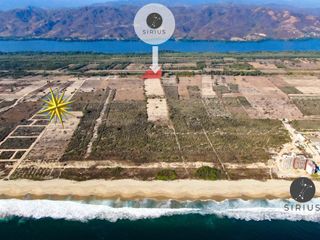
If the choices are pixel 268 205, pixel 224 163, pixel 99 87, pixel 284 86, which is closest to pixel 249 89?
pixel 284 86

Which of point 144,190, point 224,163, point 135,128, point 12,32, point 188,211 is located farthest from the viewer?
point 12,32

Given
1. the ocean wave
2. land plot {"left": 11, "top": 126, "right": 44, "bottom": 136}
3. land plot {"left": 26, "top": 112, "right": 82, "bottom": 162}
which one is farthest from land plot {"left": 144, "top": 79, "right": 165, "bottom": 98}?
the ocean wave

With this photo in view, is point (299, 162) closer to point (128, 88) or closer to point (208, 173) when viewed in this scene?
point (208, 173)

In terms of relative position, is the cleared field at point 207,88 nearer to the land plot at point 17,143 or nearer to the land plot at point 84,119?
the land plot at point 84,119

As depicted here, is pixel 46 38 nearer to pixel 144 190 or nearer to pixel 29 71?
pixel 29 71

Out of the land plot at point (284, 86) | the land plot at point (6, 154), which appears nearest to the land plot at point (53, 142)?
the land plot at point (6, 154)

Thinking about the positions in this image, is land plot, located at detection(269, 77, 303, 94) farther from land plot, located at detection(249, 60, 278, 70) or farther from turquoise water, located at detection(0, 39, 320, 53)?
turquoise water, located at detection(0, 39, 320, 53)
